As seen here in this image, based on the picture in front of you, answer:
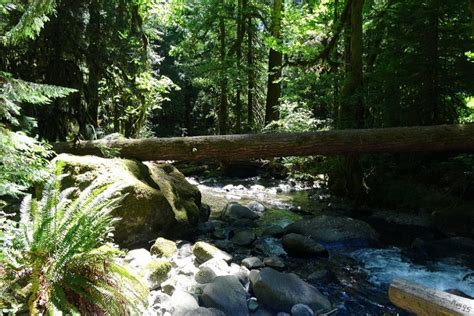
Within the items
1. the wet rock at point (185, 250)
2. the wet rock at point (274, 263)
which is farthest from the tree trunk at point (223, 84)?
the wet rock at point (274, 263)

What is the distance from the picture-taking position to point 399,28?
928 cm

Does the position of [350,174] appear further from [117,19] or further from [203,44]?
[203,44]

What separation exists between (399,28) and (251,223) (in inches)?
228

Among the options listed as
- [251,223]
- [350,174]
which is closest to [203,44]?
[350,174]

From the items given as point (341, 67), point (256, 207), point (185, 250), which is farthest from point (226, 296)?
point (341, 67)

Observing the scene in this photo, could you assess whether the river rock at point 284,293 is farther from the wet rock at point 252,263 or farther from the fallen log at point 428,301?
the fallen log at point 428,301

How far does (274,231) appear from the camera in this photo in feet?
24.1

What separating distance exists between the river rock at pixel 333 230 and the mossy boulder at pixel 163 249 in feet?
8.18

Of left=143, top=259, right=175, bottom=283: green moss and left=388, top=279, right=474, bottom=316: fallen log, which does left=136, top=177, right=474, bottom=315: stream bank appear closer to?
left=143, top=259, right=175, bottom=283: green moss

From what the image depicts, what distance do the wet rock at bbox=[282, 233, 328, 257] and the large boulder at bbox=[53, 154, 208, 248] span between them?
6.26 ft

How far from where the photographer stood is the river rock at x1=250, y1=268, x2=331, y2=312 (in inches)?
176

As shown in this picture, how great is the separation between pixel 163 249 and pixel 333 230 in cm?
318

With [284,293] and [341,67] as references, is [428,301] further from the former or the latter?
[341,67]

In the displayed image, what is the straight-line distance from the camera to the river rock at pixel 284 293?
176 inches
